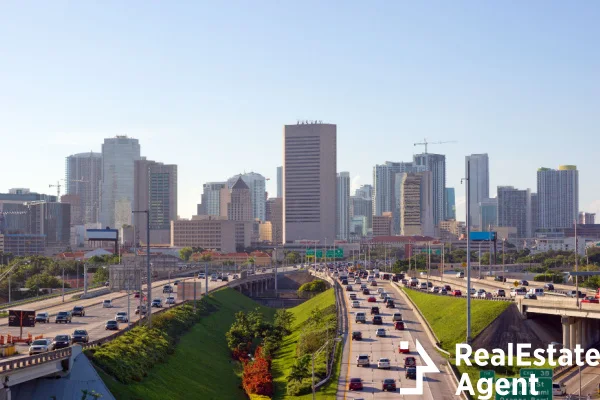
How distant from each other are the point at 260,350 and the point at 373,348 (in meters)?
14.3

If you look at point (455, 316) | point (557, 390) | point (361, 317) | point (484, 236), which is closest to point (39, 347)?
point (557, 390)

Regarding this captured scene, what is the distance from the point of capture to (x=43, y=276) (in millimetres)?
155000

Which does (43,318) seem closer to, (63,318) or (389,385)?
(63,318)

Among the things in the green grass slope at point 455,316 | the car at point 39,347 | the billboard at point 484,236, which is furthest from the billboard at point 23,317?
the billboard at point 484,236

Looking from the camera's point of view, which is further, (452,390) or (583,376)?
(583,376)

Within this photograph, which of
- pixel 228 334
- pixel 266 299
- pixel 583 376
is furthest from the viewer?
pixel 266 299

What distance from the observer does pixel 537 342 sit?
3223 inches

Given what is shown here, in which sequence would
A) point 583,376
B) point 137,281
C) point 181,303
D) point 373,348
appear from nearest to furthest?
1. point 583,376
2. point 373,348
3. point 137,281
4. point 181,303

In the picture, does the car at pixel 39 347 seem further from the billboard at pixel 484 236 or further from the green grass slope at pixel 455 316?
the billboard at pixel 484 236

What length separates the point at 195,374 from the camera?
244 ft

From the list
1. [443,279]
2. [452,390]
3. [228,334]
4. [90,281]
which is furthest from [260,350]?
[90,281]

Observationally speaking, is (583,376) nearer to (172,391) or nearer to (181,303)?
(172,391)

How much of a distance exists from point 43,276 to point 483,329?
93.0m

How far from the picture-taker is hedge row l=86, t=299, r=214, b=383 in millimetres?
60812
